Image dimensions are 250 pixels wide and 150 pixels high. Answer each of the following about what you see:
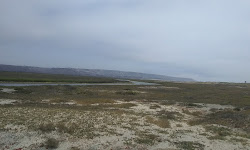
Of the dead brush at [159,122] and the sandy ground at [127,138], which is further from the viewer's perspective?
the dead brush at [159,122]

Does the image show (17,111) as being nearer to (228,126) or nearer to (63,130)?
(63,130)

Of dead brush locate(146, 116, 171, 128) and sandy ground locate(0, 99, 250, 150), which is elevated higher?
dead brush locate(146, 116, 171, 128)

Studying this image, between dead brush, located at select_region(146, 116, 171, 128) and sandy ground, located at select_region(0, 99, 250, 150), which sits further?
dead brush, located at select_region(146, 116, 171, 128)

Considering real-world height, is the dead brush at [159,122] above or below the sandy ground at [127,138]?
above

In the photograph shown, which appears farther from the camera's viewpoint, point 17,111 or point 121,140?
point 17,111

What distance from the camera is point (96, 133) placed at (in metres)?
23.1

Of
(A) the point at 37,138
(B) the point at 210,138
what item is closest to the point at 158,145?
(B) the point at 210,138

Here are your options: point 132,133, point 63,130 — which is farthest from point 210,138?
point 63,130

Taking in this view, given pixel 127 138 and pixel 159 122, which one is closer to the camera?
pixel 127 138

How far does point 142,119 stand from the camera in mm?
30625

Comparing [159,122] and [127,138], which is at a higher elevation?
[159,122]

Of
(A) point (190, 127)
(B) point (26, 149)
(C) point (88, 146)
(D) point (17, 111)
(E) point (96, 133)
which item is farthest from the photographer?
(D) point (17, 111)

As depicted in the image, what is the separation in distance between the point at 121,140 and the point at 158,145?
11.3 feet

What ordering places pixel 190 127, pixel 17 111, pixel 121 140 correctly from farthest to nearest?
pixel 17 111
pixel 190 127
pixel 121 140
